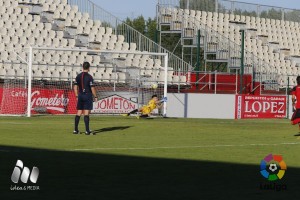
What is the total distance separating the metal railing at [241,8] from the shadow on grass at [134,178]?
39.2m

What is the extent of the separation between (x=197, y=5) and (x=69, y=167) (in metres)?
42.9

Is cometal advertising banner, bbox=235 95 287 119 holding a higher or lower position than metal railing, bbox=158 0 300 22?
lower

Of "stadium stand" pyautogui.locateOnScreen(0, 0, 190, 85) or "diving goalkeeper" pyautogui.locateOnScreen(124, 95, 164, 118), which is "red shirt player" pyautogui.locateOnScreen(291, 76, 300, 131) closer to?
"diving goalkeeper" pyautogui.locateOnScreen(124, 95, 164, 118)

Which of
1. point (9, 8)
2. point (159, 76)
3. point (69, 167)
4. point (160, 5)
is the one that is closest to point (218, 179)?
point (69, 167)

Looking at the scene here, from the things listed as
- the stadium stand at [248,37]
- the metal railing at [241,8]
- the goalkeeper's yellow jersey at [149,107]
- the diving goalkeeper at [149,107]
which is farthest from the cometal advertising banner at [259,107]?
the metal railing at [241,8]

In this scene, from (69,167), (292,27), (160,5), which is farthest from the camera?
(292,27)

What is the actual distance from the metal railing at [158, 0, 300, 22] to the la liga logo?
38883mm

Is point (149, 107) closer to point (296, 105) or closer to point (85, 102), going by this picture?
point (296, 105)

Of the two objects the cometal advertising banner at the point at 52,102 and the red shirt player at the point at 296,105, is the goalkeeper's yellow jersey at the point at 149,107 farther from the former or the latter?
the red shirt player at the point at 296,105

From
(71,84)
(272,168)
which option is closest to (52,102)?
(71,84)

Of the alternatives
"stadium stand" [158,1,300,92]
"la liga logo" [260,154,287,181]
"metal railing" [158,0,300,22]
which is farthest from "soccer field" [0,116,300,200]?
"metal railing" [158,0,300,22]

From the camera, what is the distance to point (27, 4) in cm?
4625

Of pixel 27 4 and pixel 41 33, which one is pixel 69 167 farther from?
pixel 27 4

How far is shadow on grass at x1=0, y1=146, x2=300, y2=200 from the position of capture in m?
10.9
